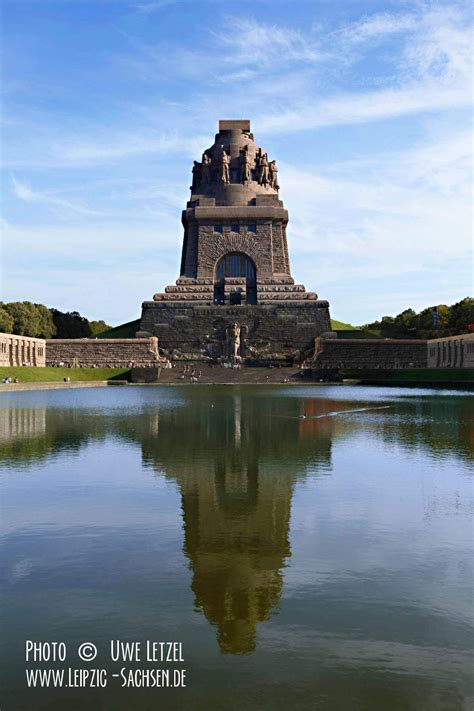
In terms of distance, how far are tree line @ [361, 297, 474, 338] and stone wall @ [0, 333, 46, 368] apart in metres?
40.3

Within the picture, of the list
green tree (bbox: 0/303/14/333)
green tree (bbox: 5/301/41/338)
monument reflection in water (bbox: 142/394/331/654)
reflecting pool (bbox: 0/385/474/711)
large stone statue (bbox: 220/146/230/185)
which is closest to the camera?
reflecting pool (bbox: 0/385/474/711)

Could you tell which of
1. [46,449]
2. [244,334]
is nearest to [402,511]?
[46,449]

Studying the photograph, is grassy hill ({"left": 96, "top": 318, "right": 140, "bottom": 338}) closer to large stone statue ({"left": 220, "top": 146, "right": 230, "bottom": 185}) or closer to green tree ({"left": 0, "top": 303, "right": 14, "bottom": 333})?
green tree ({"left": 0, "top": 303, "right": 14, "bottom": 333})

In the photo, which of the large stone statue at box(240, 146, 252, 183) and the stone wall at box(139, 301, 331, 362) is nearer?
the stone wall at box(139, 301, 331, 362)

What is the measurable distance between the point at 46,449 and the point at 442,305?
82.1 m

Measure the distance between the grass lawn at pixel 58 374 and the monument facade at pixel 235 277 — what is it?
8.64 meters

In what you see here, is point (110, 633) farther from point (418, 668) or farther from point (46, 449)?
point (46, 449)

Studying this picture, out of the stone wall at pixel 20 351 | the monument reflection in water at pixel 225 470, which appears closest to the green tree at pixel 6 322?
the stone wall at pixel 20 351

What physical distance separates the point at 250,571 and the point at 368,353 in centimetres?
6115

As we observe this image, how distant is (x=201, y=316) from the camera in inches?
2788

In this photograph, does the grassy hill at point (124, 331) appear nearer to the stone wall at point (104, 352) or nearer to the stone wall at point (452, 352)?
the stone wall at point (104, 352)

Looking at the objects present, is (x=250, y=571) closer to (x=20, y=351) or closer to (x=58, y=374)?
(x=58, y=374)

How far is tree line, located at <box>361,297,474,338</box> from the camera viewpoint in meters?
81.8

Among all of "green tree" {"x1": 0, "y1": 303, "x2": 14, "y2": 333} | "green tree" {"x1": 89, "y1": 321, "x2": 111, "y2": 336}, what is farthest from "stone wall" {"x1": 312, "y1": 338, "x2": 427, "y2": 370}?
"green tree" {"x1": 89, "y1": 321, "x2": 111, "y2": 336}
